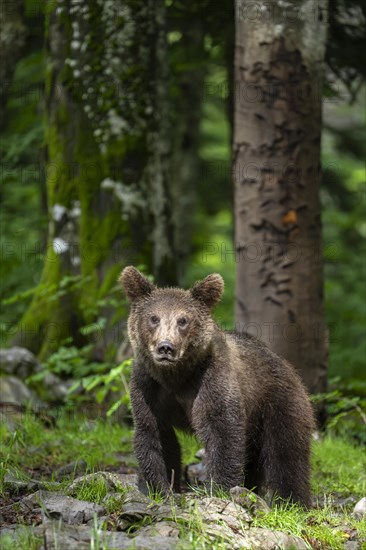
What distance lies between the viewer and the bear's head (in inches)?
215

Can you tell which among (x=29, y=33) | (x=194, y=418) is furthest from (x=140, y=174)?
(x=194, y=418)

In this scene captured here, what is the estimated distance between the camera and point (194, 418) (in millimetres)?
5629

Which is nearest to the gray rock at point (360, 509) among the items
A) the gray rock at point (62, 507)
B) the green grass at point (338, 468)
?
the green grass at point (338, 468)

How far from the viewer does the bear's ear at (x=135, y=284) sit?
598cm

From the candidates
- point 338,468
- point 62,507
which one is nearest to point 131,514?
point 62,507

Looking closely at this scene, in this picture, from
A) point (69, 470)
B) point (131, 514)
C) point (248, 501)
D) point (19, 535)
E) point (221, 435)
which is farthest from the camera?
point (69, 470)

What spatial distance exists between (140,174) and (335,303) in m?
6.84

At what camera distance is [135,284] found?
19.6 ft

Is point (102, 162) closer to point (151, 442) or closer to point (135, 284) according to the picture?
point (135, 284)

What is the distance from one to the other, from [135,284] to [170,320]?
1.66ft

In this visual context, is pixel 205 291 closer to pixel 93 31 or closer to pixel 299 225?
pixel 299 225

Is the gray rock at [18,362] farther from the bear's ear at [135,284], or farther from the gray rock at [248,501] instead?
the gray rock at [248,501]

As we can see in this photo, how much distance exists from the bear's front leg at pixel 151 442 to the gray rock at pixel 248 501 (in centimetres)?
59

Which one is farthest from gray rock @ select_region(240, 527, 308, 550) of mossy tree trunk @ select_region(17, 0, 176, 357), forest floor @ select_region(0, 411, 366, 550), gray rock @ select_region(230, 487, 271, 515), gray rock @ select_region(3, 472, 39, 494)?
mossy tree trunk @ select_region(17, 0, 176, 357)
